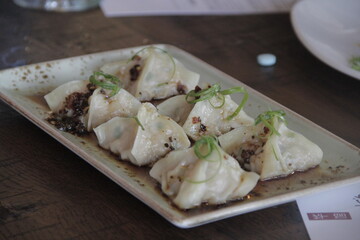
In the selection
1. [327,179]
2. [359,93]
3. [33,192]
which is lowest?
[359,93]

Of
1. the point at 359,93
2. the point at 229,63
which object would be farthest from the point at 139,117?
the point at 359,93

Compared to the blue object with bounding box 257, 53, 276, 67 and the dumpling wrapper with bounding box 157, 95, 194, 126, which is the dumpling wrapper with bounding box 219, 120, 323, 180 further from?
the blue object with bounding box 257, 53, 276, 67

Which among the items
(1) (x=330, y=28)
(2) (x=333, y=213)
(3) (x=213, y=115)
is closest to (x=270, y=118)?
(3) (x=213, y=115)

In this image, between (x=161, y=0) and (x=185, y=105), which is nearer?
(x=185, y=105)

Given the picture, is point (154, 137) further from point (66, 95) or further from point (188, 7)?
point (188, 7)

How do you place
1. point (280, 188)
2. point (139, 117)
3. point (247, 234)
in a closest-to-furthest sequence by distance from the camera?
point (247, 234) < point (280, 188) < point (139, 117)

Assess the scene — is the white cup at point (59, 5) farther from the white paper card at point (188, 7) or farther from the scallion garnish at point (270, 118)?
the scallion garnish at point (270, 118)

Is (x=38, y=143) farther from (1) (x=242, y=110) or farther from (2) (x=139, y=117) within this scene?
(1) (x=242, y=110)

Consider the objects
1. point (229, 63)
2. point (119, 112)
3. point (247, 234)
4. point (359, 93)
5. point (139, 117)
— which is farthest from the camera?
point (229, 63)
